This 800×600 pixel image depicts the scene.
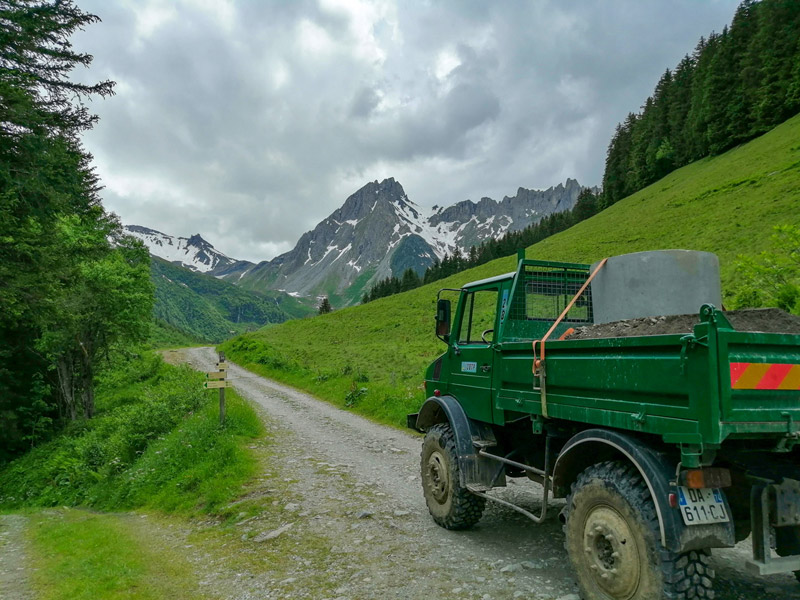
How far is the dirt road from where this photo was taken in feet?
14.9

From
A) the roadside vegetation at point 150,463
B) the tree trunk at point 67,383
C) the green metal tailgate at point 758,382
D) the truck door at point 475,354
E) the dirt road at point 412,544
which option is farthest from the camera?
the tree trunk at point 67,383

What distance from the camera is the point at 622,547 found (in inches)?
138

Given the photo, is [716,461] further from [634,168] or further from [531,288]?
[634,168]

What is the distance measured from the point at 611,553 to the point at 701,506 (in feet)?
2.68

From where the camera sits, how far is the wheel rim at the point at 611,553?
3463 mm

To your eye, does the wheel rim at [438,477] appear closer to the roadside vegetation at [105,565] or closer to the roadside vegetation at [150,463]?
the roadside vegetation at [105,565]

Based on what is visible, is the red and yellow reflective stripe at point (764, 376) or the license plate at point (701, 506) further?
the license plate at point (701, 506)

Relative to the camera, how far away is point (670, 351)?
10.9 feet

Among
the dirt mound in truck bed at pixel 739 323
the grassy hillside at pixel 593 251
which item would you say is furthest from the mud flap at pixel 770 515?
the grassy hillside at pixel 593 251

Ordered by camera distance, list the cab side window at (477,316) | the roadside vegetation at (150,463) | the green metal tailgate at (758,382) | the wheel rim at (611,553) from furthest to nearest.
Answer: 1. the roadside vegetation at (150,463)
2. the cab side window at (477,316)
3. the wheel rim at (611,553)
4. the green metal tailgate at (758,382)

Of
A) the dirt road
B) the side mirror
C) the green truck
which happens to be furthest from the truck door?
the dirt road

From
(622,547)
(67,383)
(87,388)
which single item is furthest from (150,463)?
(87,388)

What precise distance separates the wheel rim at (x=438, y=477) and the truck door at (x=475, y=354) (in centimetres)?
80

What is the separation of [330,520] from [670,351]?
17.4 ft
